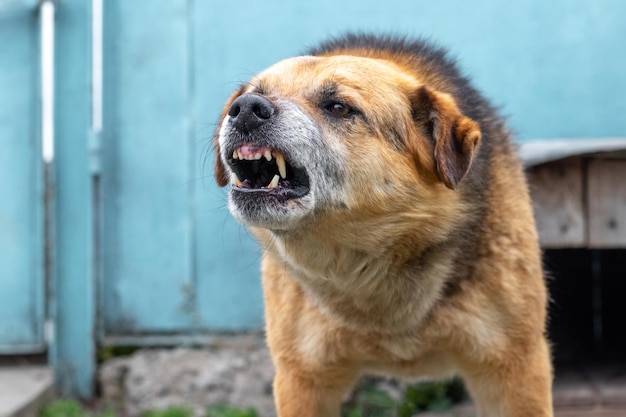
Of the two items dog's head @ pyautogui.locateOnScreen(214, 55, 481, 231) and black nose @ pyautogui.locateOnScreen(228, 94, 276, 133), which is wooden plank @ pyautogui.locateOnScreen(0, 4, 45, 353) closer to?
dog's head @ pyautogui.locateOnScreen(214, 55, 481, 231)

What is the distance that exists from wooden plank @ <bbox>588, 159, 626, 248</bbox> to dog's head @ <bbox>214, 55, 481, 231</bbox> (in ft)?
4.37

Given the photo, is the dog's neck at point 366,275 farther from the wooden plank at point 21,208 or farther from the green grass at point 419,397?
the wooden plank at point 21,208

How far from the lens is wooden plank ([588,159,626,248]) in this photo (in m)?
3.80

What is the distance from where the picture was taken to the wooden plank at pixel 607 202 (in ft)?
12.5

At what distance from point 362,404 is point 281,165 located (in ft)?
6.92

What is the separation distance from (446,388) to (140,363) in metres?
1.76

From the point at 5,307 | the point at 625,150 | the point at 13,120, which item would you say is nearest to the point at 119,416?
the point at 5,307

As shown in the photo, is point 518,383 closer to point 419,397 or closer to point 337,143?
point 337,143

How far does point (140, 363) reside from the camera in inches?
185

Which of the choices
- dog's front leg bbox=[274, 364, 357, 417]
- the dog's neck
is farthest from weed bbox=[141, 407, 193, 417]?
the dog's neck

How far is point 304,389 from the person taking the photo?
119 inches

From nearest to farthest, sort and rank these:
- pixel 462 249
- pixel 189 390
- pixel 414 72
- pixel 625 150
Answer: pixel 462 249, pixel 414 72, pixel 625 150, pixel 189 390

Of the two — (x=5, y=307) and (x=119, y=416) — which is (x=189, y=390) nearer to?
(x=119, y=416)

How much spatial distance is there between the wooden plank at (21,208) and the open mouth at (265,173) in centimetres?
268
